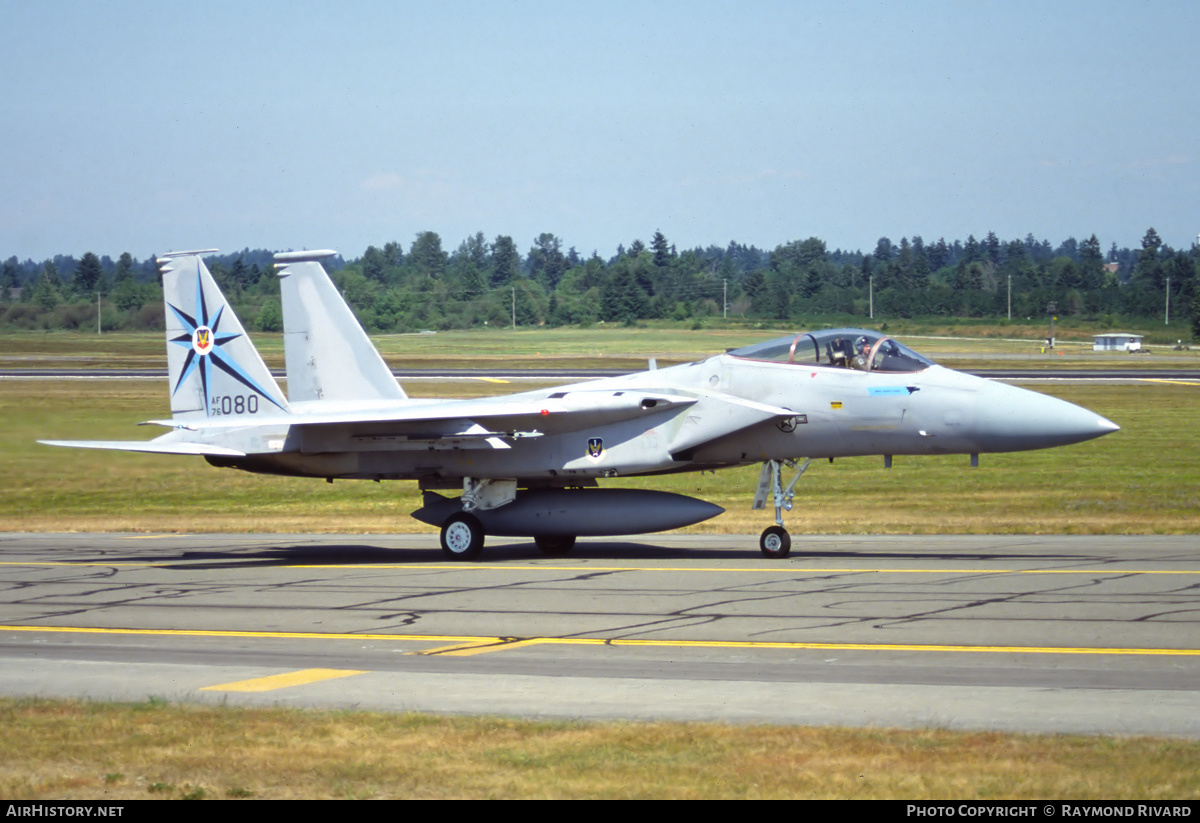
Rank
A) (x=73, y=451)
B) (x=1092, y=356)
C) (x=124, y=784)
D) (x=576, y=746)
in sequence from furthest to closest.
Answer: (x=1092, y=356)
(x=73, y=451)
(x=576, y=746)
(x=124, y=784)

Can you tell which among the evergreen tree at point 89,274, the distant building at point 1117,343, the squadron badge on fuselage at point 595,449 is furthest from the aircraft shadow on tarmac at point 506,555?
the evergreen tree at point 89,274

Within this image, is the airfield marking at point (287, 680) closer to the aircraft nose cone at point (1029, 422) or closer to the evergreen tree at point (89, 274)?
the aircraft nose cone at point (1029, 422)

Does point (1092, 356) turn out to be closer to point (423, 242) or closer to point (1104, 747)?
point (1104, 747)

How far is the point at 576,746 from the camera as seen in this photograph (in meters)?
7.68

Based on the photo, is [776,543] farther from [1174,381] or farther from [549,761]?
[1174,381]

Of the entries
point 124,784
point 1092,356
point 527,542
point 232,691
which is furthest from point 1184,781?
point 1092,356

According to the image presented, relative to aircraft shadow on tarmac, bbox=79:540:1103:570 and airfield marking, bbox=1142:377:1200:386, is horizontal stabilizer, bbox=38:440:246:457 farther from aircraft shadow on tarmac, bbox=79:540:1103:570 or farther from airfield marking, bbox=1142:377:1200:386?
airfield marking, bbox=1142:377:1200:386

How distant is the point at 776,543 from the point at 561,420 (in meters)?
3.33

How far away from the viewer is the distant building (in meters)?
89.8

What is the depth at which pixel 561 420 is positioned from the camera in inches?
687

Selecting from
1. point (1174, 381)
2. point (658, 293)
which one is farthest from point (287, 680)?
point (658, 293)

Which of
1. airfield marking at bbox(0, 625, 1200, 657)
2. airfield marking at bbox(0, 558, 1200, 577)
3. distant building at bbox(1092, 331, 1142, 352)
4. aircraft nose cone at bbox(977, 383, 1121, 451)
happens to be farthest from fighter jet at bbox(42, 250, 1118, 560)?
distant building at bbox(1092, 331, 1142, 352)

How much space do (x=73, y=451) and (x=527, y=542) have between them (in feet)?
42.4

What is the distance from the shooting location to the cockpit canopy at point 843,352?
1645cm
